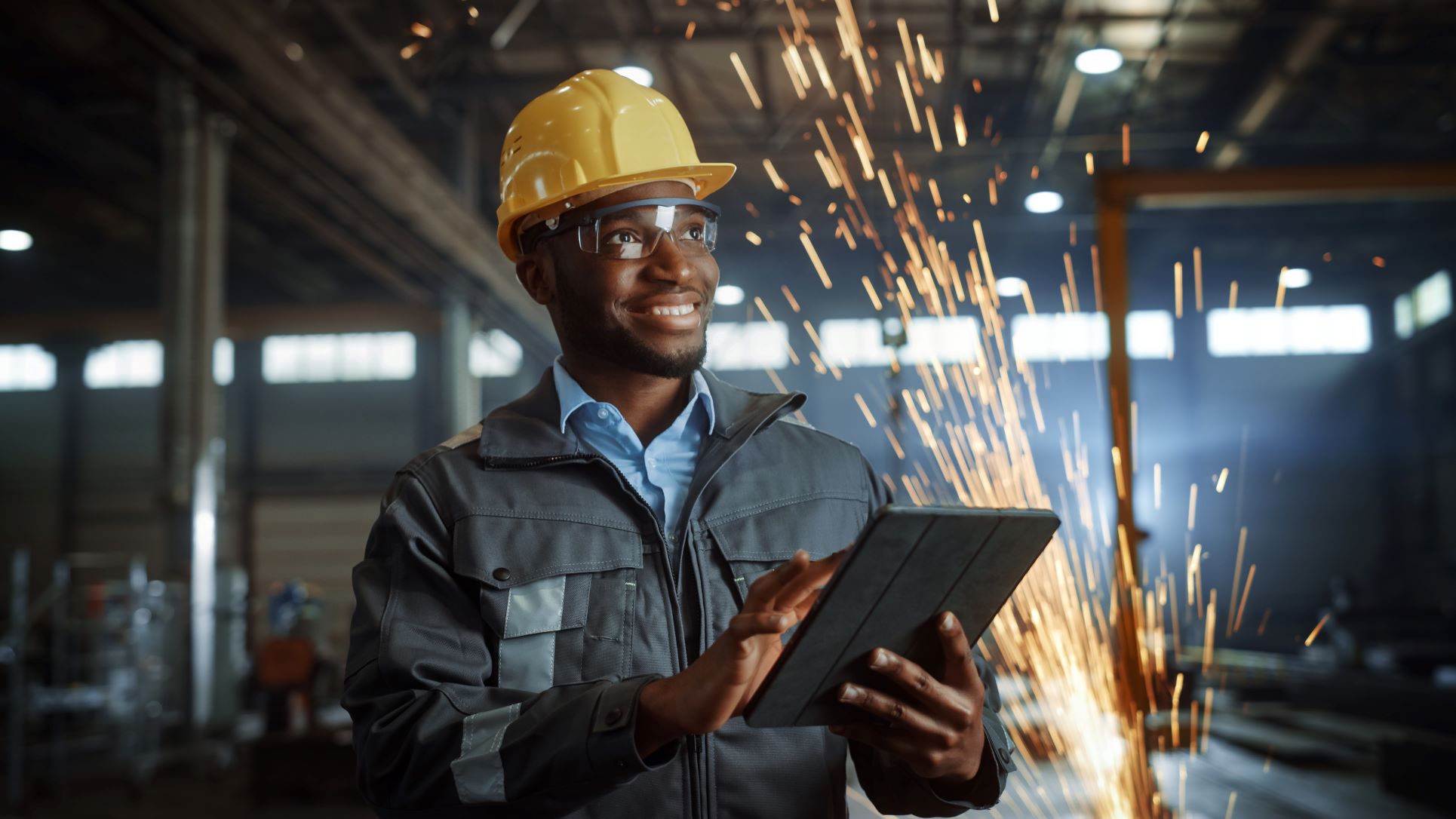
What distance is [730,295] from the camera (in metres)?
14.2

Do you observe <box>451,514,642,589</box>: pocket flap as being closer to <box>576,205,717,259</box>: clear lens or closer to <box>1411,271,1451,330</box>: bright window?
<box>576,205,717,259</box>: clear lens

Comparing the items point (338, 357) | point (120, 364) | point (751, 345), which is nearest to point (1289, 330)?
point (751, 345)

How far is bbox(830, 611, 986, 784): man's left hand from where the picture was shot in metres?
1.06

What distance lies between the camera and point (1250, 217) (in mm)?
14133

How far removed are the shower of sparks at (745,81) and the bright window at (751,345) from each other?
4.94 m

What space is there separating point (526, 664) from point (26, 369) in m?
17.4

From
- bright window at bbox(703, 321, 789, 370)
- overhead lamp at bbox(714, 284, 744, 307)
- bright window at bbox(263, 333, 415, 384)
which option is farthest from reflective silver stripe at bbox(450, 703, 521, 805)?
bright window at bbox(263, 333, 415, 384)

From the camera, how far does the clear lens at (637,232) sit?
1.42 metres

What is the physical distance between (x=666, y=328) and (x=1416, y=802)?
5.77 meters

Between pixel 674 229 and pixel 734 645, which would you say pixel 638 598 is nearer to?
pixel 734 645

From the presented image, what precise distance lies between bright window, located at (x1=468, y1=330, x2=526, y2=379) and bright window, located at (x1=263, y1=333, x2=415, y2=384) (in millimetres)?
1112

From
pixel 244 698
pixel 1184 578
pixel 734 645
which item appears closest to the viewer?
pixel 734 645

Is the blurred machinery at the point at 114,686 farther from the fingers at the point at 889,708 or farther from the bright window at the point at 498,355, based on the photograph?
the fingers at the point at 889,708

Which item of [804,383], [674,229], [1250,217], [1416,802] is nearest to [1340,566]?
[1250,217]
